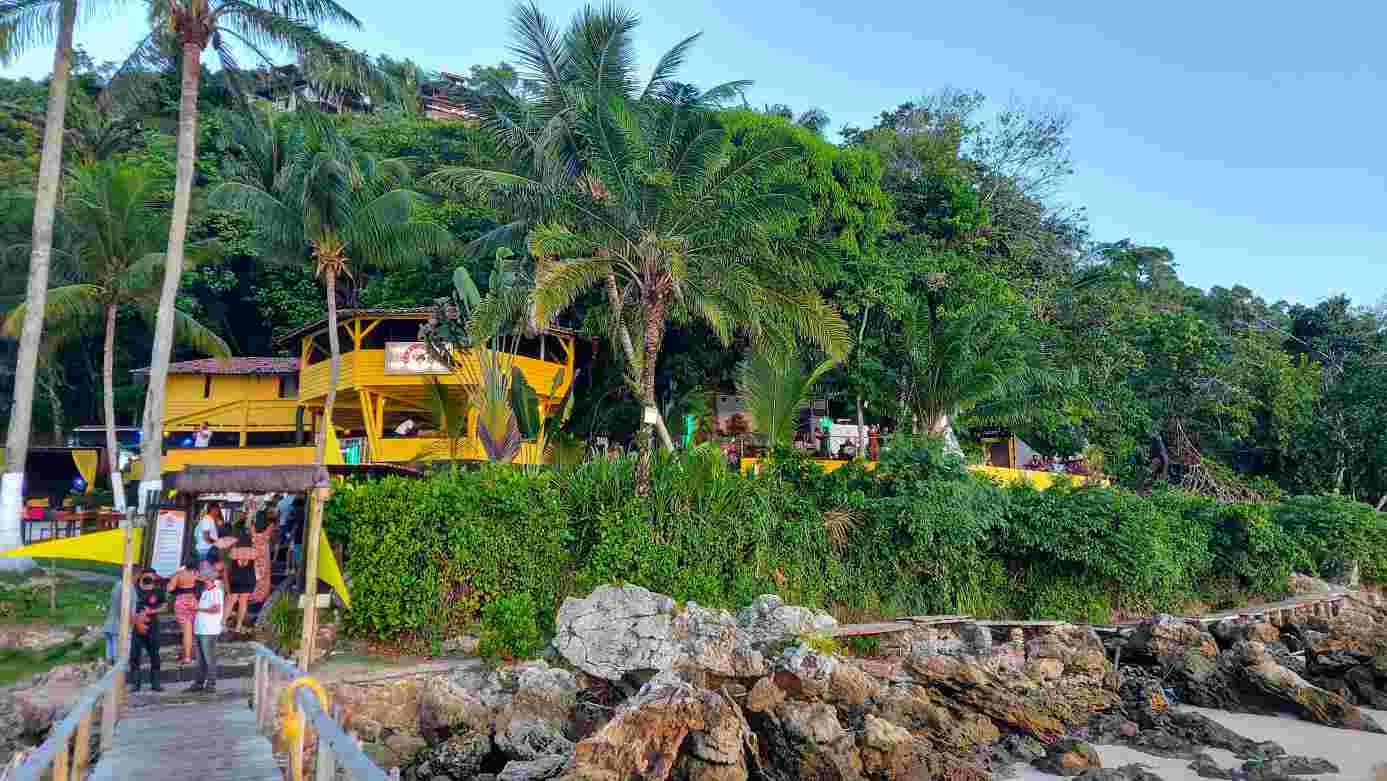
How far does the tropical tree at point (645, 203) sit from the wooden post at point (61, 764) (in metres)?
11.3

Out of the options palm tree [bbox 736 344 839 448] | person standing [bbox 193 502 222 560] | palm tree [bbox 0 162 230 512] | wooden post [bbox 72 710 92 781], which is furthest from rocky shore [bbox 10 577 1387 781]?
palm tree [bbox 0 162 230 512]

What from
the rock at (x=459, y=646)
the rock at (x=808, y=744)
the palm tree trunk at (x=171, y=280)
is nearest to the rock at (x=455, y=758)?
the rock at (x=459, y=646)

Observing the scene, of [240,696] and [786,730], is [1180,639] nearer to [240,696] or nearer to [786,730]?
[786,730]

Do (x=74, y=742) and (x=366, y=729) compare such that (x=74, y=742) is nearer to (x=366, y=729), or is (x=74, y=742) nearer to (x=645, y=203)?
(x=366, y=729)

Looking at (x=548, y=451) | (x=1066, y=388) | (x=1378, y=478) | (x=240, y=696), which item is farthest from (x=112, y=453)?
(x=1378, y=478)

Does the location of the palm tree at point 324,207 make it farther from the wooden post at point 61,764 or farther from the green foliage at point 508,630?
the wooden post at point 61,764

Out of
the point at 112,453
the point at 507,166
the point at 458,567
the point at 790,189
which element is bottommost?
the point at 458,567

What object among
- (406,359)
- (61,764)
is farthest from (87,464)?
(61,764)

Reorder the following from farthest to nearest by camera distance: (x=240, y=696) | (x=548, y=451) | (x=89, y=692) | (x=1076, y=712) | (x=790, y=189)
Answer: (x=548, y=451), (x=790, y=189), (x=1076, y=712), (x=240, y=696), (x=89, y=692)

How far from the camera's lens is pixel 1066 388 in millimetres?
25406

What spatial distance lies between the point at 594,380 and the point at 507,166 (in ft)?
25.8

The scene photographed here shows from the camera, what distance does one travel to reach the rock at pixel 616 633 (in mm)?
14133

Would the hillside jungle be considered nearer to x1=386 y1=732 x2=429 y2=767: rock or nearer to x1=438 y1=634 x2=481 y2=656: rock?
x1=438 y1=634 x2=481 y2=656: rock

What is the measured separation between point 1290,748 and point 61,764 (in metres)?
16.0
